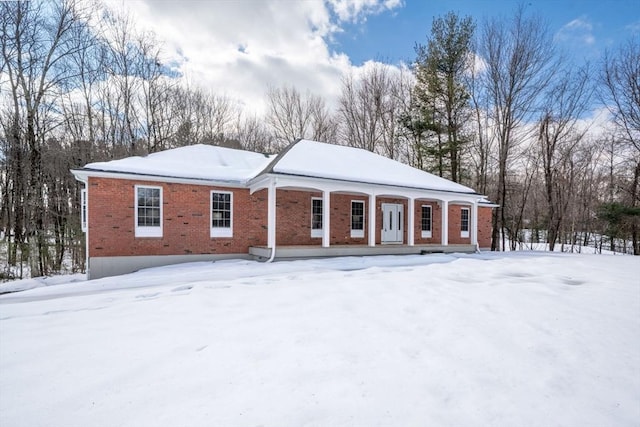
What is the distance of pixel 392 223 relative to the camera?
1494 centimetres

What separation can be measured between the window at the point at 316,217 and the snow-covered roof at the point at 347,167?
1868mm

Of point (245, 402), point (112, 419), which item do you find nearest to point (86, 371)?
point (112, 419)

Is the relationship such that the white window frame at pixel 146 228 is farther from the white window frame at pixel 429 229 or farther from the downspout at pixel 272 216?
the white window frame at pixel 429 229

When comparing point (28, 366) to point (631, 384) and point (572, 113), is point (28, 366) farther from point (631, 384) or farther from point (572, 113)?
point (572, 113)

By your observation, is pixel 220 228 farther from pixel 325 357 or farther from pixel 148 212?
pixel 325 357

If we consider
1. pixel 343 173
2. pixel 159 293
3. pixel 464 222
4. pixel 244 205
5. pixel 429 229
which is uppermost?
pixel 343 173

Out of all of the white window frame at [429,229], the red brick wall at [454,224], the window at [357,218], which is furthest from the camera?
the red brick wall at [454,224]

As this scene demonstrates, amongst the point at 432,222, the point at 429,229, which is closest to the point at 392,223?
the point at 429,229

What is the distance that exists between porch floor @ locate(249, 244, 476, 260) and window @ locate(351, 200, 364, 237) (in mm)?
1939

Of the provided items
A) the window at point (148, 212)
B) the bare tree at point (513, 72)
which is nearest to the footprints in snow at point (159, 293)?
the window at point (148, 212)

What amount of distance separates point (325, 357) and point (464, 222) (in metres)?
16.2

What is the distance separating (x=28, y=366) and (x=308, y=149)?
11.4 m

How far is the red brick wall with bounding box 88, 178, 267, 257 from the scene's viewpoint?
9430mm

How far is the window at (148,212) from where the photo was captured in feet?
32.6
